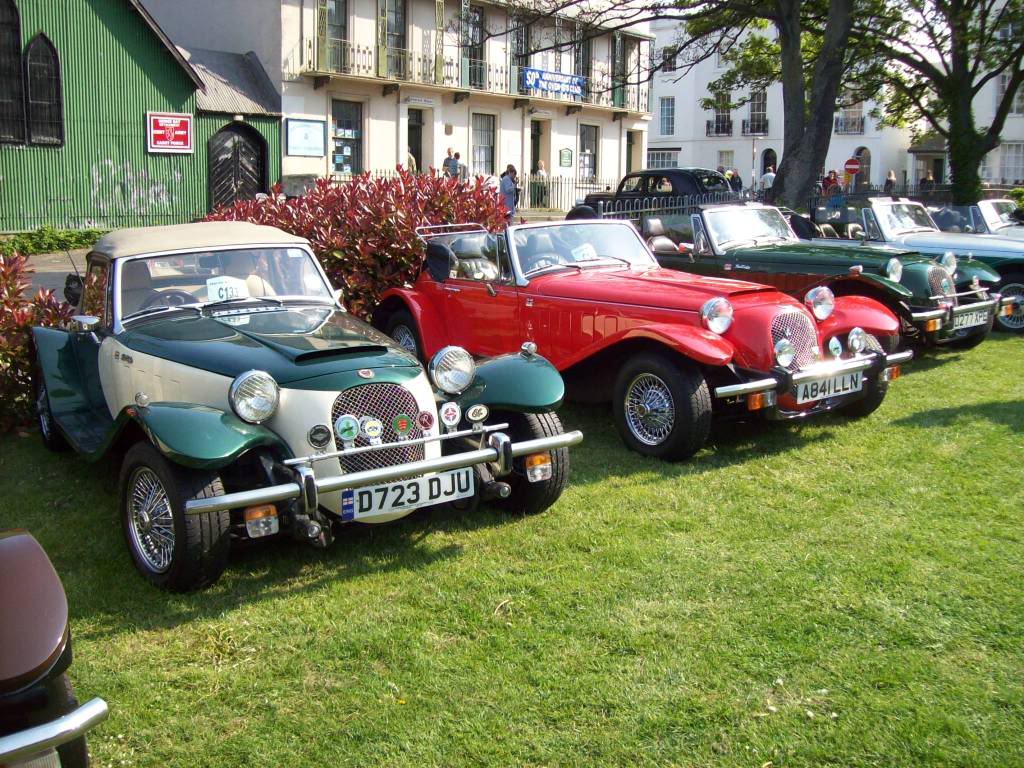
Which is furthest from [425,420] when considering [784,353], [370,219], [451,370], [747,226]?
[747,226]

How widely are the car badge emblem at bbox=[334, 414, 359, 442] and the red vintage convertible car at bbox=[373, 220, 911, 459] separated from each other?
142 centimetres

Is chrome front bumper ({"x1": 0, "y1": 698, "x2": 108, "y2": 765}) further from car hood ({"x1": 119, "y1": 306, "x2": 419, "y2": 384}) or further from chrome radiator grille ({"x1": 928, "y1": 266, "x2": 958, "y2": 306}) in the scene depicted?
chrome radiator grille ({"x1": 928, "y1": 266, "x2": 958, "y2": 306})

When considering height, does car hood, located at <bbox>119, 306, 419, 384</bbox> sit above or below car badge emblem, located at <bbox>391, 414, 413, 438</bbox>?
above

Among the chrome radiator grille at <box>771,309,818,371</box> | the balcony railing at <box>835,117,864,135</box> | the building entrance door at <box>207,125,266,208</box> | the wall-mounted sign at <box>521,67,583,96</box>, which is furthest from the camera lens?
the balcony railing at <box>835,117,864,135</box>

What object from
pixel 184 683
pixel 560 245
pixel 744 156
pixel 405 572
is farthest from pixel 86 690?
pixel 744 156

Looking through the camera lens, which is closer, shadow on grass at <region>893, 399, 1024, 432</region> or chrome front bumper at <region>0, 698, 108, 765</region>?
chrome front bumper at <region>0, 698, 108, 765</region>

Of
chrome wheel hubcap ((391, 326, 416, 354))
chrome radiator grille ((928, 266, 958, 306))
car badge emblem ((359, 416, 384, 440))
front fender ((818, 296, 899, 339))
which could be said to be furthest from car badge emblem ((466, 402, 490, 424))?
chrome radiator grille ((928, 266, 958, 306))

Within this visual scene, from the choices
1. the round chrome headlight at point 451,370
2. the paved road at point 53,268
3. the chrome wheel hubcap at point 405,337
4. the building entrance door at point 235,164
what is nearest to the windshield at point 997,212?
the chrome wheel hubcap at point 405,337

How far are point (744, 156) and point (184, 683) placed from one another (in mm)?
48981

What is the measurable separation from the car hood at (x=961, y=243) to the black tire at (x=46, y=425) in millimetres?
9473

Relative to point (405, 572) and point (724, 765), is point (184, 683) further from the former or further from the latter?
point (724, 765)

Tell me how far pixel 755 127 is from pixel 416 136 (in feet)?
86.8

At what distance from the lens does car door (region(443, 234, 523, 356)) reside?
24.7 feet

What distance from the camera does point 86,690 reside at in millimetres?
3514
